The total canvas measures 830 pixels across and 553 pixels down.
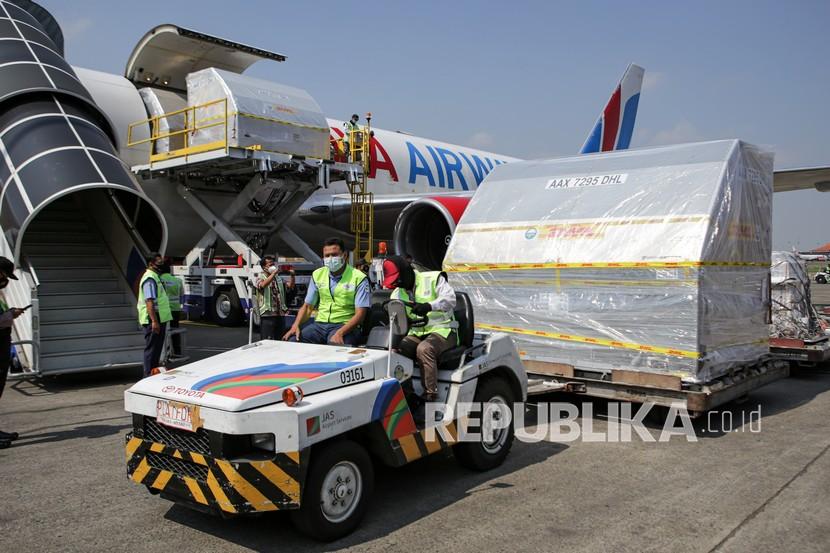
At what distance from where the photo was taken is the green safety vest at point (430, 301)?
209 inches

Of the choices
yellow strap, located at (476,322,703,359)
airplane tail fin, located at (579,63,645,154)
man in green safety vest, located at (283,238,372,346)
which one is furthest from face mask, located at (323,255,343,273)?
airplane tail fin, located at (579,63,645,154)

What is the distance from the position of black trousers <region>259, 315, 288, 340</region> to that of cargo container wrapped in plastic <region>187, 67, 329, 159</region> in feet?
9.63

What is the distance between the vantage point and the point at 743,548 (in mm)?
4000

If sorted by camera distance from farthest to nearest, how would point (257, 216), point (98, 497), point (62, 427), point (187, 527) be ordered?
point (257, 216) → point (62, 427) → point (98, 497) → point (187, 527)

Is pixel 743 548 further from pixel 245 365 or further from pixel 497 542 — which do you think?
pixel 245 365

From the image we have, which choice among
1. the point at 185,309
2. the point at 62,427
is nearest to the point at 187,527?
the point at 62,427

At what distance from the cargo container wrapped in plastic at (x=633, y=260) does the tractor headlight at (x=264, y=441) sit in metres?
4.26

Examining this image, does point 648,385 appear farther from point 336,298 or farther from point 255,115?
point 255,115

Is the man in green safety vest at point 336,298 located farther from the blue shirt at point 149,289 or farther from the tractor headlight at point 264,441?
the blue shirt at point 149,289

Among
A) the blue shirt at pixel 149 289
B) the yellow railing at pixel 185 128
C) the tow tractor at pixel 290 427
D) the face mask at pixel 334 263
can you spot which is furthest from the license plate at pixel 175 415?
the yellow railing at pixel 185 128

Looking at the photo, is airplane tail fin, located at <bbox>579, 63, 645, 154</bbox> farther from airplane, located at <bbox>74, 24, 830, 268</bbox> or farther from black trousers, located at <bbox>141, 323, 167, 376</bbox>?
black trousers, located at <bbox>141, 323, 167, 376</bbox>

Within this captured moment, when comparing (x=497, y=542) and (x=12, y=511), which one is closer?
(x=497, y=542)

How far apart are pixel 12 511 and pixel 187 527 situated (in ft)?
4.01

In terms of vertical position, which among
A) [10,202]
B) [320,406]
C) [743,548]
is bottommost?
[743,548]
